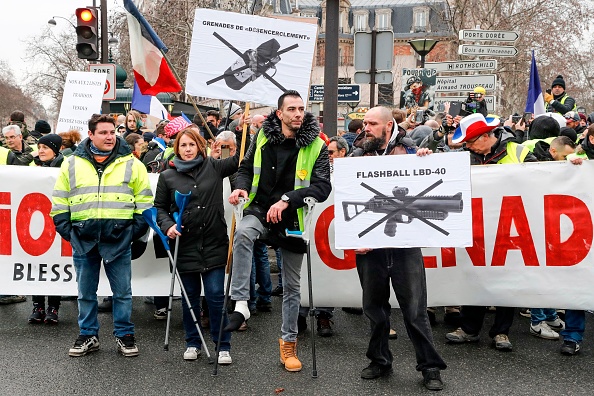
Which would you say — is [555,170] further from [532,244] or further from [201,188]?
[201,188]

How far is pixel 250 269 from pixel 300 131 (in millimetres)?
1126

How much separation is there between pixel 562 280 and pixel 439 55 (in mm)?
58409

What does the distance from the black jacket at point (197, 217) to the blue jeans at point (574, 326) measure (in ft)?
9.61

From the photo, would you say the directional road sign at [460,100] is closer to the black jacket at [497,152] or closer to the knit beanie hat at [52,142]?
the black jacket at [497,152]

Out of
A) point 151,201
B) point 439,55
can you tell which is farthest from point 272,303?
point 439,55

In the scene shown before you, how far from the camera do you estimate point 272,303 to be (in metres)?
7.70

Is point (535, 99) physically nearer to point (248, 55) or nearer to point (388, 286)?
point (248, 55)

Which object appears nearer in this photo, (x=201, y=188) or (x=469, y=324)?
(x=201, y=188)

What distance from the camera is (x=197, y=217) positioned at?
224 inches

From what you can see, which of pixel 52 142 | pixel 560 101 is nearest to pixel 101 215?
pixel 52 142

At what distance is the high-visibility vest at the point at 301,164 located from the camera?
213 inches

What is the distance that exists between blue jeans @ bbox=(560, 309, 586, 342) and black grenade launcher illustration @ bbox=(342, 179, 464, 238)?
65.8 inches

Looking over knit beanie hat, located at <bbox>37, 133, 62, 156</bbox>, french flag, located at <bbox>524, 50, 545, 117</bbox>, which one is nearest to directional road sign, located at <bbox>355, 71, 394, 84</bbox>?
french flag, located at <bbox>524, 50, 545, 117</bbox>

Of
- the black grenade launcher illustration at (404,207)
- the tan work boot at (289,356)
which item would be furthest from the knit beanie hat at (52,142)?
the black grenade launcher illustration at (404,207)
